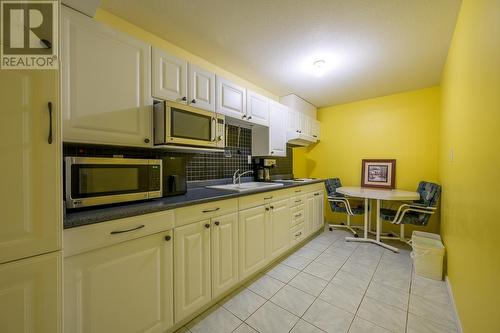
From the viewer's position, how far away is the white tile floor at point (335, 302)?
1.40 meters

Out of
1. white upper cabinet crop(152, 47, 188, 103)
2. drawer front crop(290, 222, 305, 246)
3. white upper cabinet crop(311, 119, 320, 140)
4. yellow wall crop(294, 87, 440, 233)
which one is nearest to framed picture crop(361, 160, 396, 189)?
yellow wall crop(294, 87, 440, 233)

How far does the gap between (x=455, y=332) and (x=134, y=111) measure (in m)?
2.72

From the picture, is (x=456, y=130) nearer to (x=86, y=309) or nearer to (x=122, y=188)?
(x=122, y=188)

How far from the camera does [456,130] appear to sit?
1.73 meters

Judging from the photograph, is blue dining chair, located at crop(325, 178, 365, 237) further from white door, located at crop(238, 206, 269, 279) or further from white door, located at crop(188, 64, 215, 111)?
white door, located at crop(188, 64, 215, 111)

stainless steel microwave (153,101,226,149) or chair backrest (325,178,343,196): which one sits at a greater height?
stainless steel microwave (153,101,226,149)

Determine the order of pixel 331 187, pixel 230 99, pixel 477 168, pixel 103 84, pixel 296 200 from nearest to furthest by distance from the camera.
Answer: pixel 477 168 < pixel 103 84 < pixel 230 99 < pixel 296 200 < pixel 331 187

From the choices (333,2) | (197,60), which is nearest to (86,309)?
(197,60)

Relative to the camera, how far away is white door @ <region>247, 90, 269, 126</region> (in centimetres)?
235

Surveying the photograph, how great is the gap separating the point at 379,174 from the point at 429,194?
2.85 ft

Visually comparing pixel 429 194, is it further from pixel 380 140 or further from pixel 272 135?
pixel 272 135

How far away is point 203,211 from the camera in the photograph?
1.46m

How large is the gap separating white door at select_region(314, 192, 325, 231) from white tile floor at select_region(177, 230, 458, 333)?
777 mm

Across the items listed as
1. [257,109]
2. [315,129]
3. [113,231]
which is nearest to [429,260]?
[257,109]
